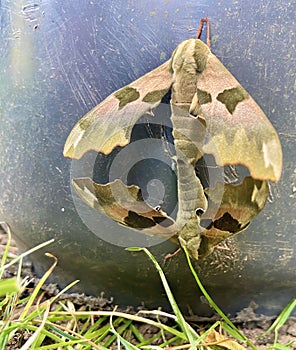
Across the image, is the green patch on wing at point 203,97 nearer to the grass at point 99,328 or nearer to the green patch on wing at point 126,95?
the green patch on wing at point 126,95

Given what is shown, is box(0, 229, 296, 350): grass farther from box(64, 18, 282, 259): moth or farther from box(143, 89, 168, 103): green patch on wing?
box(143, 89, 168, 103): green patch on wing

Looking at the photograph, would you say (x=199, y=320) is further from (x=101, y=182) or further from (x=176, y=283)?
(x=101, y=182)

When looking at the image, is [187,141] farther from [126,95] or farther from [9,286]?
[9,286]

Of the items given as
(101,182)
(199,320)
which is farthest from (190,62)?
(199,320)

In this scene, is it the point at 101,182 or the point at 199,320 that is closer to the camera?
the point at 101,182

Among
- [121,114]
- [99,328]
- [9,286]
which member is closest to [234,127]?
[121,114]

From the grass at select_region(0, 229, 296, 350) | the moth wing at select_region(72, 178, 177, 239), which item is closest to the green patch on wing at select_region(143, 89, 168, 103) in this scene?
the moth wing at select_region(72, 178, 177, 239)

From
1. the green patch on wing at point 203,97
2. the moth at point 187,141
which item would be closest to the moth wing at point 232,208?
the moth at point 187,141
